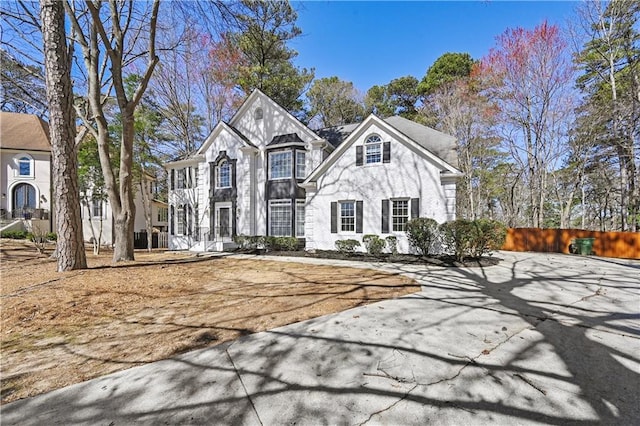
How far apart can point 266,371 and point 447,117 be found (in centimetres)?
2331

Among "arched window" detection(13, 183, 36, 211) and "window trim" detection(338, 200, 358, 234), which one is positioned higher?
"arched window" detection(13, 183, 36, 211)

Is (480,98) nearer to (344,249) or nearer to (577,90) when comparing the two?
(577,90)

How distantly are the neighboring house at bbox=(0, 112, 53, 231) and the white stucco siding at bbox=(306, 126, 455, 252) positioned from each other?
2195 cm

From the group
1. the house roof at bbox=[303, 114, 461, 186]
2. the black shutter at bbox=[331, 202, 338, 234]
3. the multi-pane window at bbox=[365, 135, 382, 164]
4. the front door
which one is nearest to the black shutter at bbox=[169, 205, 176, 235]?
the front door

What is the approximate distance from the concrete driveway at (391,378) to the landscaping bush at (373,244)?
7522mm

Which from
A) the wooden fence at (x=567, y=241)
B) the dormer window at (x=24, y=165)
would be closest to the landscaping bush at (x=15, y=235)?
the dormer window at (x=24, y=165)

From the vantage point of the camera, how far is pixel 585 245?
14.0 meters

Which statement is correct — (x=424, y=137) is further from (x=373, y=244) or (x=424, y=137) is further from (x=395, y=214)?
(x=373, y=244)

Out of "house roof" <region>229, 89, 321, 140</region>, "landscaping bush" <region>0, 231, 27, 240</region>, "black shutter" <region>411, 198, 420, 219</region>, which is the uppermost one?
"house roof" <region>229, 89, 321, 140</region>

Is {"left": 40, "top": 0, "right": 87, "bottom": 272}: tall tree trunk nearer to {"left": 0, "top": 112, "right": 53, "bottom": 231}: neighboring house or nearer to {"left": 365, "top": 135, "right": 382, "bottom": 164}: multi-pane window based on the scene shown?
{"left": 365, "top": 135, "right": 382, "bottom": 164}: multi-pane window

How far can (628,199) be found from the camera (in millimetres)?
16656

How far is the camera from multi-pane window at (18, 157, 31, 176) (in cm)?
2114

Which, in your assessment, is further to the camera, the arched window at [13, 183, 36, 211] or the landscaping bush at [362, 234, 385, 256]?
the arched window at [13, 183, 36, 211]

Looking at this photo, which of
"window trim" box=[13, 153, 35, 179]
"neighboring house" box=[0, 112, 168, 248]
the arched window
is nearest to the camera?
"neighboring house" box=[0, 112, 168, 248]
